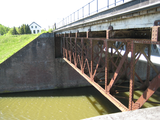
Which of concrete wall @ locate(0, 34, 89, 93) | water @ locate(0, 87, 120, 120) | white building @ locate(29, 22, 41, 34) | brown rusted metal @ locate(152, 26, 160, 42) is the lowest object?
water @ locate(0, 87, 120, 120)

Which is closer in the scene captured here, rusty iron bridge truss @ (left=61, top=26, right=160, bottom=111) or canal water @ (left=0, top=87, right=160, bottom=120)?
rusty iron bridge truss @ (left=61, top=26, right=160, bottom=111)

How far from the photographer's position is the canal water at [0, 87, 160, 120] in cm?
1399

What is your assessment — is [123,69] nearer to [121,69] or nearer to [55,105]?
[121,69]

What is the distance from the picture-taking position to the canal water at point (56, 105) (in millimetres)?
13992

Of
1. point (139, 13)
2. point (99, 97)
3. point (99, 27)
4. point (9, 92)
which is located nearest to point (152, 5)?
point (139, 13)

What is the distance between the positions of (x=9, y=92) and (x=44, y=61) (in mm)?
5900

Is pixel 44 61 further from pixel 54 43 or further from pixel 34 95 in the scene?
pixel 34 95

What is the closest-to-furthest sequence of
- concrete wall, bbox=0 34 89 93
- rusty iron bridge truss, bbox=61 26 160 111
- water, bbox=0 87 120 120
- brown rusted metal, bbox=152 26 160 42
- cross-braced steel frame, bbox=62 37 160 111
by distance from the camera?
brown rusted metal, bbox=152 26 160 42, rusty iron bridge truss, bbox=61 26 160 111, cross-braced steel frame, bbox=62 37 160 111, water, bbox=0 87 120 120, concrete wall, bbox=0 34 89 93

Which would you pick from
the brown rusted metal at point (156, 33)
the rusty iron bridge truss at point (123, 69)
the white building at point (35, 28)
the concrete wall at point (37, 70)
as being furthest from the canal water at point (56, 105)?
the white building at point (35, 28)

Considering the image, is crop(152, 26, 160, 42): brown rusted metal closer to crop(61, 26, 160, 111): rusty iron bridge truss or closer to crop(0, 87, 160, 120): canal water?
crop(61, 26, 160, 111): rusty iron bridge truss

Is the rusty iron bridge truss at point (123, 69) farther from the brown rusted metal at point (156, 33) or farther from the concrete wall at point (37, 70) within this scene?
the concrete wall at point (37, 70)

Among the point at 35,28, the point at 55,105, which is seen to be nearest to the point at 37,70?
the point at 55,105

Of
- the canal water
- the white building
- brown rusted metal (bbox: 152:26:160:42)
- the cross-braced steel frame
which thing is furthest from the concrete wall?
the white building

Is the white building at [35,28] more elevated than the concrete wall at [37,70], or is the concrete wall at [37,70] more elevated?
the white building at [35,28]
